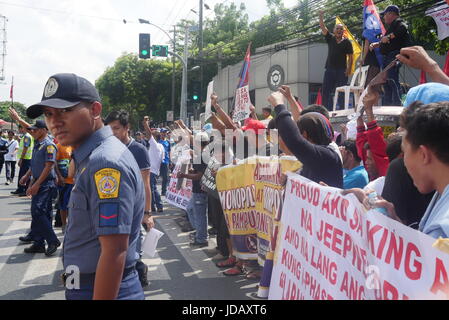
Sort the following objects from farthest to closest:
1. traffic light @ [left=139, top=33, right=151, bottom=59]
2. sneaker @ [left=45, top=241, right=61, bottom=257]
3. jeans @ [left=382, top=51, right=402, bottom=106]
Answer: traffic light @ [left=139, top=33, right=151, bottom=59], jeans @ [left=382, top=51, right=402, bottom=106], sneaker @ [left=45, top=241, right=61, bottom=257]

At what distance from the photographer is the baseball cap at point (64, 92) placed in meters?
2.07

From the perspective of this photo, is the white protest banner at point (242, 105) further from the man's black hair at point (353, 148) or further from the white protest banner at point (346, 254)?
the white protest banner at point (346, 254)

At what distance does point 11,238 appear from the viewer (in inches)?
308

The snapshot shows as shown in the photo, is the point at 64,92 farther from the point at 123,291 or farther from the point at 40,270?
the point at 40,270

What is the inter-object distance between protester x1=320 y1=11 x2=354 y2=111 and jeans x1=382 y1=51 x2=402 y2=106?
5.11 ft

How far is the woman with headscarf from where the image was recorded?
3.28 m

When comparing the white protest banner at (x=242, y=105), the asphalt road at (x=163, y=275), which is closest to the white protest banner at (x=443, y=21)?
the white protest banner at (x=242, y=105)

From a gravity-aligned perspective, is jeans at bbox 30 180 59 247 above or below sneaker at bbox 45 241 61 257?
above

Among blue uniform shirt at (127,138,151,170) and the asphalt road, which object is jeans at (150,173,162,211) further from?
blue uniform shirt at (127,138,151,170)

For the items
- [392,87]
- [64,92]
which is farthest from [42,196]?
[392,87]

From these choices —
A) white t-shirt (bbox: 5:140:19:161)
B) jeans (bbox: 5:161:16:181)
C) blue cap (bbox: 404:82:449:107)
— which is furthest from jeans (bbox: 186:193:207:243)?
white t-shirt (bbox: 5:140:19:161)

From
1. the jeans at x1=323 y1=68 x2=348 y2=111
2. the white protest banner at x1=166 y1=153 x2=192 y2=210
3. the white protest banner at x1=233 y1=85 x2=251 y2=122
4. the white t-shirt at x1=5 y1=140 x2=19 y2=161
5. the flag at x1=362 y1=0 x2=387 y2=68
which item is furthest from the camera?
the white t-shirt at x1=5 y1=140 x2=19 y2=161
